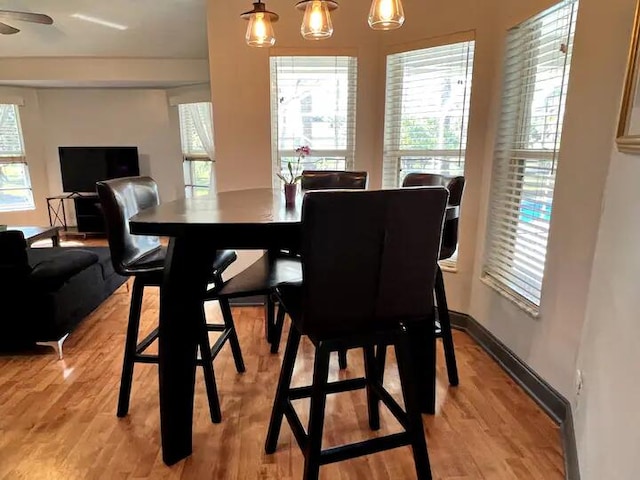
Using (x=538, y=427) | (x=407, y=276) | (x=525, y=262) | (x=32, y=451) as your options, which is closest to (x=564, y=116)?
(x=525, y=262)

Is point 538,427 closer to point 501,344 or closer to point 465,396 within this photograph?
point 465,396

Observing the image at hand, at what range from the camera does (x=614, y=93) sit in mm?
1560

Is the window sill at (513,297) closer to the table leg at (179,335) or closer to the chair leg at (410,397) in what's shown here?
the chair leg at (410,397)

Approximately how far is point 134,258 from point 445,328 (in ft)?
5.00

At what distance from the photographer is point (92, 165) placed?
586 cm

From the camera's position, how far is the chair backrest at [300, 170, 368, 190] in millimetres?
2473

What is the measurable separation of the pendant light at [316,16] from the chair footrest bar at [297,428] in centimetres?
159

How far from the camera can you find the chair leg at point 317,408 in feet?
4.21

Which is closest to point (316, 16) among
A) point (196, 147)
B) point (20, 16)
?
point (20, 16)

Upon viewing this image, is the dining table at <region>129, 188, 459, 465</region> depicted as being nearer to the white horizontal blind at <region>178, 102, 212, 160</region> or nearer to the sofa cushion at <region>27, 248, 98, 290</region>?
the sofa cushion at <region>27, 248, 98, 290</region>

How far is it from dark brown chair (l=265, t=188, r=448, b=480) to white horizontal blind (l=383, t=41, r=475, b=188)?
5.35 ft

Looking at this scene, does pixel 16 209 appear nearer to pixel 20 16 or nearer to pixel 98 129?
pixel 98 129

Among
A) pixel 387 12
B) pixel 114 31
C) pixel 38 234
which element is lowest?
pixel 38 234

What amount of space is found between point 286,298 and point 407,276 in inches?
17.5
